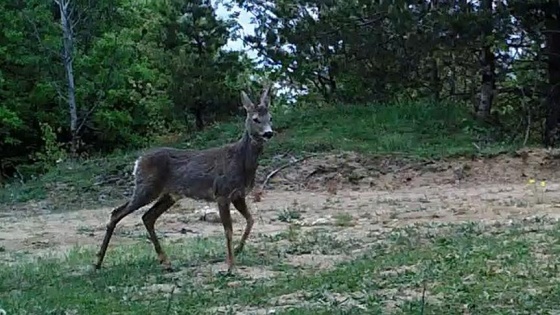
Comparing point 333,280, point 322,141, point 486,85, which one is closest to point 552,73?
point 486,85

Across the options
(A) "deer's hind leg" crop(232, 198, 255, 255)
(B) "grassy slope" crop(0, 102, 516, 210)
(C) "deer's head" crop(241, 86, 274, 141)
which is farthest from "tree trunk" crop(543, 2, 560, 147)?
(C) "deer's head" crop(241, 86, 274, 141)

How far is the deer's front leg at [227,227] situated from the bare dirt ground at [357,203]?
0.72 meters

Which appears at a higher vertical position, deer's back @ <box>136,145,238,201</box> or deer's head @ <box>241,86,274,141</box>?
deer's head @ <box>241,86,274,141</box>

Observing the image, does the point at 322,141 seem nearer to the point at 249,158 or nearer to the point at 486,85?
the point at 486,85

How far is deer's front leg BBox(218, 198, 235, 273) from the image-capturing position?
A: 9.44 meters

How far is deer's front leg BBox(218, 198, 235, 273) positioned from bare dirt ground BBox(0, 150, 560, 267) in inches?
28.3

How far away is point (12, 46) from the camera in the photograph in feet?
95.6

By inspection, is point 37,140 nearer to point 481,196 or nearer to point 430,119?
point 430,119

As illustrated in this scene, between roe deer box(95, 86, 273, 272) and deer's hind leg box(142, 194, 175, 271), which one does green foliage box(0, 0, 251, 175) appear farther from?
roe deer box(95, 86, 273, 272)

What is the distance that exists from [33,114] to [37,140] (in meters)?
1.77

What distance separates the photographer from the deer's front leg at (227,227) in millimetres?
9438

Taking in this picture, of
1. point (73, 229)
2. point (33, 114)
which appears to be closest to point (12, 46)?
point (33, 114)

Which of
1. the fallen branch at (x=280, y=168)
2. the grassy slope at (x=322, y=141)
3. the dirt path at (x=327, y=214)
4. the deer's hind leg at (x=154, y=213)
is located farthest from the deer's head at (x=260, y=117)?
the grassy slope at (x=322, y=141)

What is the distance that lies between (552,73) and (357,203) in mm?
7283
